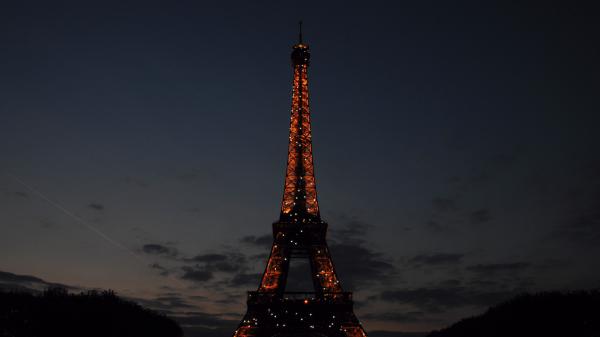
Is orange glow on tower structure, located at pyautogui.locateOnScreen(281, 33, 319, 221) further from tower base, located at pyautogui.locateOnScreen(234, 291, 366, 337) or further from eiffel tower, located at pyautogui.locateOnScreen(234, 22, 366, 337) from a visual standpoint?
tower base, located at pyautogui.locateOnScreen(234, 291, 366, 337)

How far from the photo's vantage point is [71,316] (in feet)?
115

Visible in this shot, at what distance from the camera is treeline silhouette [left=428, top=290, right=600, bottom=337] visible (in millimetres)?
30636

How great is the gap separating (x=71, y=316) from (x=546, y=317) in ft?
92.5

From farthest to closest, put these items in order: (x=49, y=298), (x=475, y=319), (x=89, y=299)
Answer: (x=475, y=319) < (x=89, y=299) < (x=49, y=298)

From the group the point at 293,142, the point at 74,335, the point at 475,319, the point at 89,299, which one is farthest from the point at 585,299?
the point at 293,142

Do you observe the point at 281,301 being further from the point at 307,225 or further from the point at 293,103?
the point at 293,103

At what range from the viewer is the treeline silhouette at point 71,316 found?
3092cm

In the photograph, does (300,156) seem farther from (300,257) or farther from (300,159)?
(300,257)

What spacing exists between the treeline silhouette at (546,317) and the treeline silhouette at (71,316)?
81.1 feet

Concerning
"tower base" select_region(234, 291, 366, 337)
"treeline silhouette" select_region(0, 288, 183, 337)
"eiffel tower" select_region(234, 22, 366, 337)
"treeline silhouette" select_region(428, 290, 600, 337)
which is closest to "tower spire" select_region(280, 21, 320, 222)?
"eiffel tower" select_region(234, 22, 366, 337)

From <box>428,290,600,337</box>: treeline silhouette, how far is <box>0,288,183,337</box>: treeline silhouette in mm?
24706

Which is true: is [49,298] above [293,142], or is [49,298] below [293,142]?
below

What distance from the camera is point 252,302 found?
59.4 metres

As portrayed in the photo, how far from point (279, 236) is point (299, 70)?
70.7 ft
